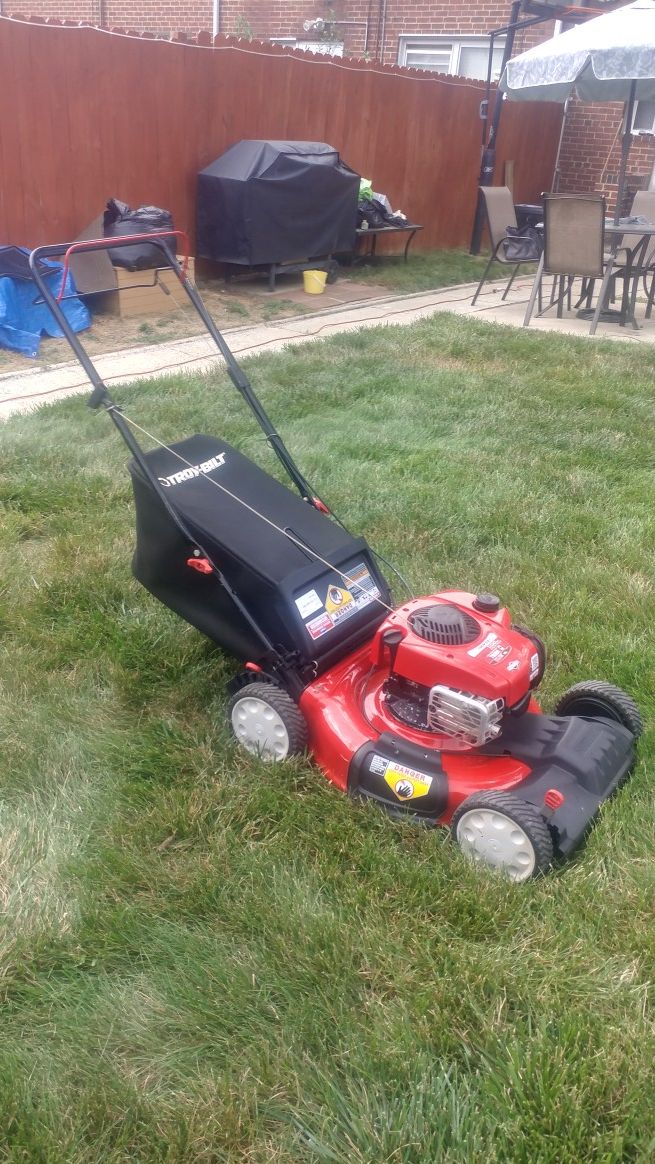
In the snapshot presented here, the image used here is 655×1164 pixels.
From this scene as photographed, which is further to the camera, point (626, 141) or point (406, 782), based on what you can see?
point (626, 141)

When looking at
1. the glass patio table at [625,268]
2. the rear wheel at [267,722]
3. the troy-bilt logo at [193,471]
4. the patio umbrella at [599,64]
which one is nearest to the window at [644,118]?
the patio umbrella at [599,64]

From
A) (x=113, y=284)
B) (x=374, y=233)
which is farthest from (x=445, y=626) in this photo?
(x=374, y=233)

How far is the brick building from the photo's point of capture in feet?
44.6

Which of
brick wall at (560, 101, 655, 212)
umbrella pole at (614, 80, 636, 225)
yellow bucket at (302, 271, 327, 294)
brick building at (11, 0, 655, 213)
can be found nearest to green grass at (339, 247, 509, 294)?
yellow bucket at (302, 271, 327, 294)

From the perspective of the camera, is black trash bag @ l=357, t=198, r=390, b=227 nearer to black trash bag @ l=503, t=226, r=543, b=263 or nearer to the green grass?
the green grass

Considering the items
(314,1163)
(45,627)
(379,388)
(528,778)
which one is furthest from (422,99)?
(314,1163)

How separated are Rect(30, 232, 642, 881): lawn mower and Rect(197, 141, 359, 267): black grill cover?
603cm

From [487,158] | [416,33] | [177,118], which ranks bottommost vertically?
[487,158]

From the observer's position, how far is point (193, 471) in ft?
9.02

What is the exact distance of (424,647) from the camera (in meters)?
2.27

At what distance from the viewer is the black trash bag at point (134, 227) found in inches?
288

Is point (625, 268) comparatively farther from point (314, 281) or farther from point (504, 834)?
point (504, 834)

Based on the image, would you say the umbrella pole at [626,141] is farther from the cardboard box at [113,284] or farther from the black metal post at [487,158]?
the cardboard box at [113,284]

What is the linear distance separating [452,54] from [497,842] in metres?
15.0
